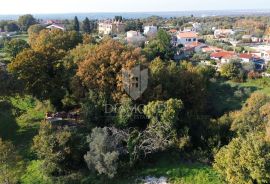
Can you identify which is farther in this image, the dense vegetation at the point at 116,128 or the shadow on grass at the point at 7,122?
the shadow on grass at the point at 7,122

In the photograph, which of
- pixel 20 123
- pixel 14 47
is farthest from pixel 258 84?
pixel 14 47

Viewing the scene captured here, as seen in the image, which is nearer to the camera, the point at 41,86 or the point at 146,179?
the point at 146,179

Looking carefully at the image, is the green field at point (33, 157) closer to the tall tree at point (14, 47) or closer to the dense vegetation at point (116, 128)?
the dense vegetation at point (116, 128)

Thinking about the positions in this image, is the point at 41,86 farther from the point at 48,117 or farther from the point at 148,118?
the point at 148,118

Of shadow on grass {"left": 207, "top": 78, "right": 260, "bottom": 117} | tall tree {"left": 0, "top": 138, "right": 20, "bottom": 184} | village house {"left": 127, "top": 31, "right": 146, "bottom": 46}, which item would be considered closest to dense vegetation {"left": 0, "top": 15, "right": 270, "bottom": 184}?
tall tree {"left": 0, "top": 138, "right": 20, "bottom": 184}

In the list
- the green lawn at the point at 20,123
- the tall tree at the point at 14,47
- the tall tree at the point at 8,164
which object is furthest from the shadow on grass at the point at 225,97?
the tall tree at the point at 14,47

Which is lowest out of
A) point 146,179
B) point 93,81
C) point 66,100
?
point 146,179

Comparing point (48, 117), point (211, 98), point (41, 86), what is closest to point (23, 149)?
point (48, 117)

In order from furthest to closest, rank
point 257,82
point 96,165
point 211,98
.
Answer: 1. point 257,82
2. point 211,98
3. point 96,165

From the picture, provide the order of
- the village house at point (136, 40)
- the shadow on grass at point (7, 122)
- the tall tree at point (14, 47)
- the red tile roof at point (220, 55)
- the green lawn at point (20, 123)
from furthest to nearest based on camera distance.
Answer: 1. the village house at point (136, 40)
2. the red tile roof at point (220, 55)
3. the tall tree at point (14, 47)
4. the shadow on grass at point (7, 122)
5. the green lawn at point (20, 123)
